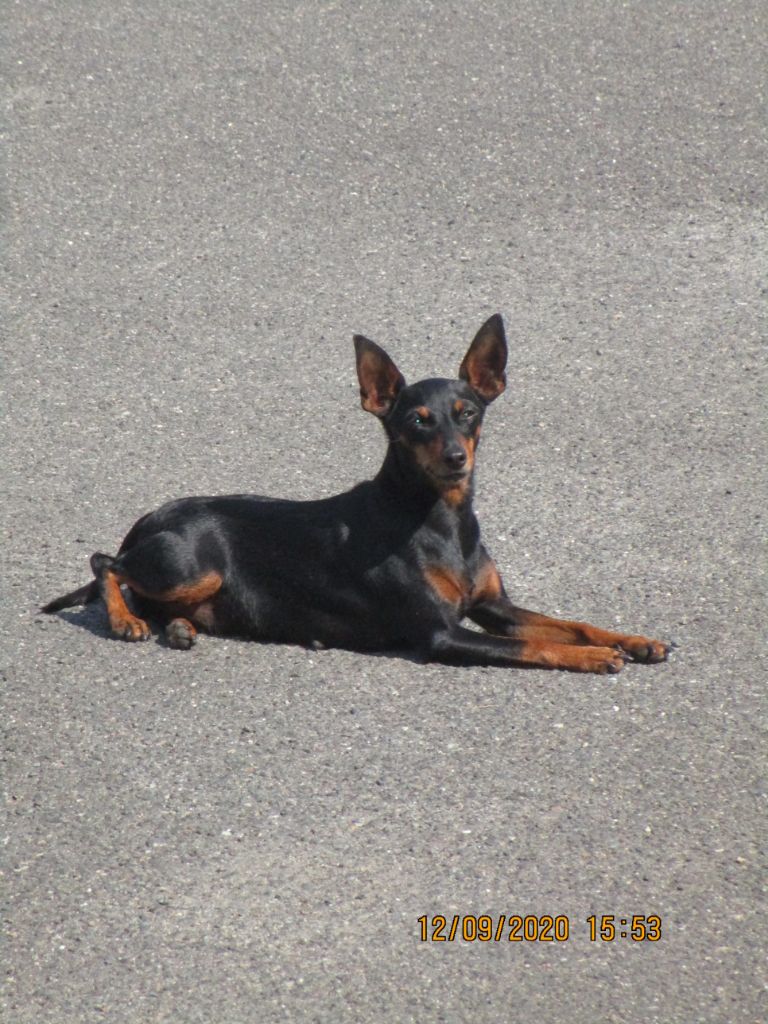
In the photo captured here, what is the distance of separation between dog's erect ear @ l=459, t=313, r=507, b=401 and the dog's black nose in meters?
0.46

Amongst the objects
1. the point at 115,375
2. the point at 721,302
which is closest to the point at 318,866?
the point at 115,375

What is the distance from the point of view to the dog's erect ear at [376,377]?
5.91 meters

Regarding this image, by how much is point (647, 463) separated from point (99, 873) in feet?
13.8

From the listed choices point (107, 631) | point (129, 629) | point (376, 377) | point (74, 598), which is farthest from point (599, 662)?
point (74, 598)

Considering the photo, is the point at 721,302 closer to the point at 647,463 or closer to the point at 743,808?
the point at 647,463

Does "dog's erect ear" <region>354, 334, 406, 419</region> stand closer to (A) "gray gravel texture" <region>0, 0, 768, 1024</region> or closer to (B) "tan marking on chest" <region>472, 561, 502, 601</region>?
(B) "tan marking on chest" <region>472, 561, 502, 601</region>

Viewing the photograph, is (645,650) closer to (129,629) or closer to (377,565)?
(377,565)

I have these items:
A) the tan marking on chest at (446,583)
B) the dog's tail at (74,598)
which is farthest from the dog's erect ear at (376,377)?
the dog's tail at (74,598)

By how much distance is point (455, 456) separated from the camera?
569 cm

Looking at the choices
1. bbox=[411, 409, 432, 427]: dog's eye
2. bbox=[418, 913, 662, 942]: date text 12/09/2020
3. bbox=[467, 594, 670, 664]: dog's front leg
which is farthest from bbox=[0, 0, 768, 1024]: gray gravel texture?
bbox=[411, 409, 432, 427]: dog's eye

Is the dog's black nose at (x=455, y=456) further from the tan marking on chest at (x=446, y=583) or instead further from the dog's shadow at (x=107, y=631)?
the dog's shadow at (x=107, y=631)

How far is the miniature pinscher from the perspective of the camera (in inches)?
230

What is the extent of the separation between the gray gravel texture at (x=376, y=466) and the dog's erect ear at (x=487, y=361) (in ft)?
A: 3.31

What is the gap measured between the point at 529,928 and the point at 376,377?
250 centimetres
